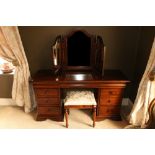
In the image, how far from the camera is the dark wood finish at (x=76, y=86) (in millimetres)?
1875

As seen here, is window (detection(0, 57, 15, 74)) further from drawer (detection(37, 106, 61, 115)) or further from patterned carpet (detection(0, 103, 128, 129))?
drawer (detection(37, 106, 61, 115))

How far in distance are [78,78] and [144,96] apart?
785 millimetres

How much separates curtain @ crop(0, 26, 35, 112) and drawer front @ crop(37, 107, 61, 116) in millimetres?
274

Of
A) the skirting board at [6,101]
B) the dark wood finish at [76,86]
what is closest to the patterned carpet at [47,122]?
the dark wood finish at [76,86]

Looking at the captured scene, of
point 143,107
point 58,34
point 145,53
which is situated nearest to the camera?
point 143,107

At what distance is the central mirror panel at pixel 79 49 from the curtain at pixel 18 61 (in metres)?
0.61

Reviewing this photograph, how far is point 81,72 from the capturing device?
7.20 feet

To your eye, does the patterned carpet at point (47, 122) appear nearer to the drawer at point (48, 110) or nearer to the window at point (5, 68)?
the drawer at point (48, 110)
